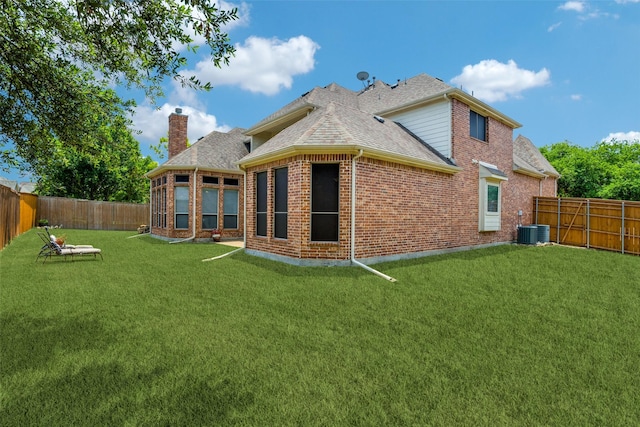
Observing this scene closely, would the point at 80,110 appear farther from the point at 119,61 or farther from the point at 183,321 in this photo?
the point at 183,321

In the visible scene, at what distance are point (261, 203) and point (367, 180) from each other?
401cm

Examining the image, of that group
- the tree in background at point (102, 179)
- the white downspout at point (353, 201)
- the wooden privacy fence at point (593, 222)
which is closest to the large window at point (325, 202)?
the white downspout at point (353, 201)

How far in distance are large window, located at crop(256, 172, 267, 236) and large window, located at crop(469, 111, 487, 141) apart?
904 cm

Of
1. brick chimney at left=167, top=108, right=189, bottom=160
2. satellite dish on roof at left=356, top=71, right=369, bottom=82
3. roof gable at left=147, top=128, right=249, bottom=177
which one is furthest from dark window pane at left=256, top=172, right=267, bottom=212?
satellite dish on roof at left=356, top=71, right=369, bottom=82

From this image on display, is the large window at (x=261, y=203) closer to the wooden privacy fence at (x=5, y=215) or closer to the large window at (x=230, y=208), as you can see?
the large window at (x=230, y=208)

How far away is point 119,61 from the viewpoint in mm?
4836

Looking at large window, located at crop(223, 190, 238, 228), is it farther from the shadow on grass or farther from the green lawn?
the green lawn

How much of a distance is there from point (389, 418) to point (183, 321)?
340 cm

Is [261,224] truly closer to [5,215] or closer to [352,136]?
[352,136]

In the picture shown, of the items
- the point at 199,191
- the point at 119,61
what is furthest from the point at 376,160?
the point at 199,191

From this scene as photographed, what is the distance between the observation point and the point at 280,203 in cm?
977

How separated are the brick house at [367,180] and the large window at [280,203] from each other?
55 millimetres

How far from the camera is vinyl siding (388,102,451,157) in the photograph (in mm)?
12078

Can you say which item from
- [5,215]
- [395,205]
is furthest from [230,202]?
[395,205]
